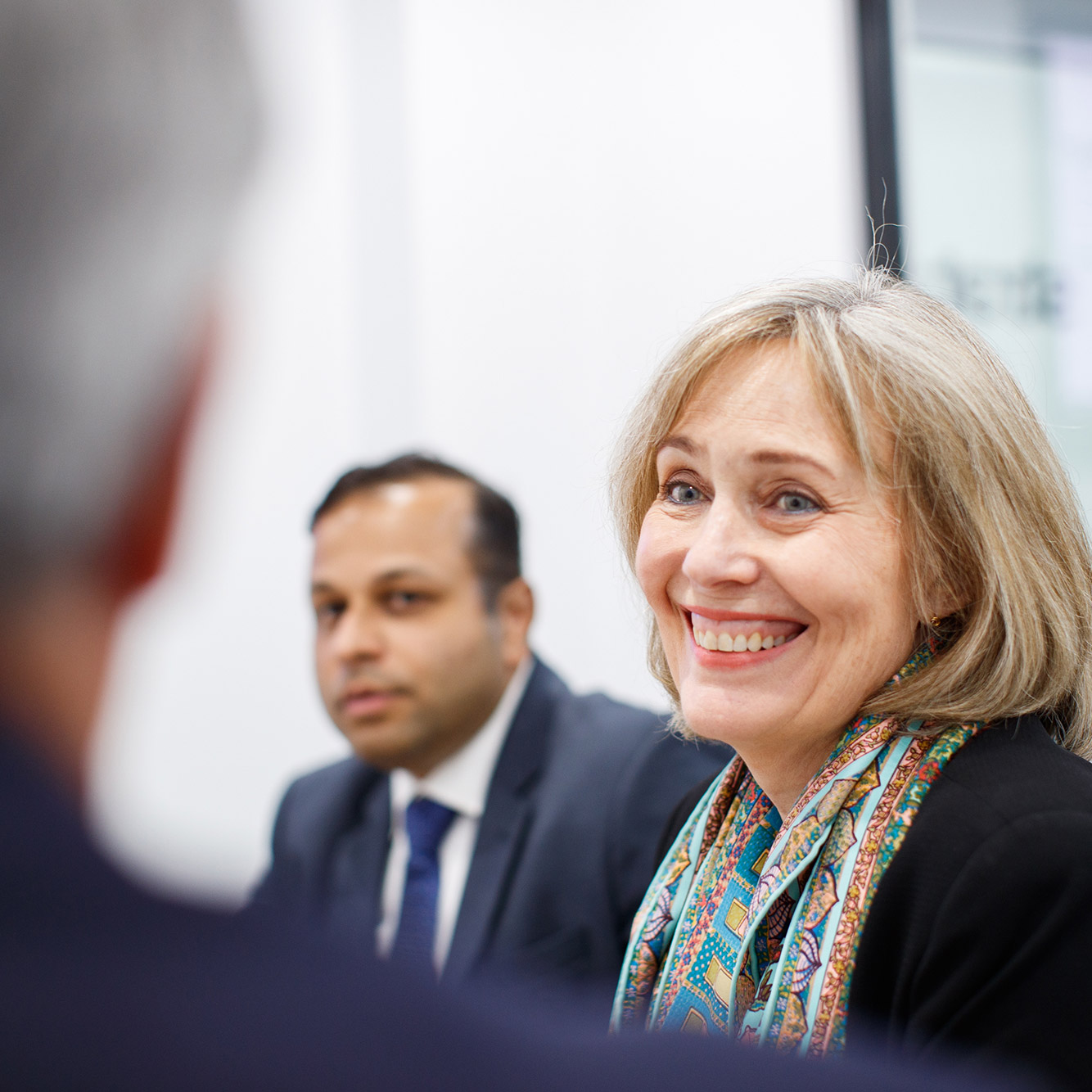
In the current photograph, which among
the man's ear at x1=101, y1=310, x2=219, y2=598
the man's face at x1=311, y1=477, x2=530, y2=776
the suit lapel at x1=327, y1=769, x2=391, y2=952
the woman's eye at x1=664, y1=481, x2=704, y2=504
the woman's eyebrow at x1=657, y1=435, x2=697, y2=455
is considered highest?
the woman's eyebrow at x1=657, y1=435, x2=697, y2=455

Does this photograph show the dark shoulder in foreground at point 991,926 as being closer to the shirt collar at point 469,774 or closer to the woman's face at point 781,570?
the woman's face at point 781,570

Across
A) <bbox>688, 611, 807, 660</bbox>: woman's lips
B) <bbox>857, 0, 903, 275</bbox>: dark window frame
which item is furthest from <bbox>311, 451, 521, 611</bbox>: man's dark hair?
<bbox>857, 0, 903, 275</bbox>: dark window frame

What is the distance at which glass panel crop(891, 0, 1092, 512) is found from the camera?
3.33m

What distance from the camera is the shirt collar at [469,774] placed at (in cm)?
221

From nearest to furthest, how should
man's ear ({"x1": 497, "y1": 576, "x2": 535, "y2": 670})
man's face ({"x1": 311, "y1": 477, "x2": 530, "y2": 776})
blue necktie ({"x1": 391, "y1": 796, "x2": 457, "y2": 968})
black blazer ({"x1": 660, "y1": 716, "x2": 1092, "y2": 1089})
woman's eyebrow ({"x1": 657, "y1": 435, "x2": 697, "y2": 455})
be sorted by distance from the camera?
black blazer ({"x1": 660, "y1": 716, "x2": 1092, "y2": 1089})
woman's eyebrow ({"x1": 657, "y1": 435, "x2": 697, "y2": 455})
blue necktie ({"x1": 391, "y1": 796, "x2": 457, "y2": 968})
man's face ({"x1": 311, "y1": 477, "x2": 530, "y2": 776})
man's ear ({"x1": 497, "y1": 576, "x2": 535, "y2": 670})

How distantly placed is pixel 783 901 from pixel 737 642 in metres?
0.28

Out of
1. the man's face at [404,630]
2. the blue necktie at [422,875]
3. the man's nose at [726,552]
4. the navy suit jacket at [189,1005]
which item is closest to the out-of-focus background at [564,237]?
the man's face at [404,630]

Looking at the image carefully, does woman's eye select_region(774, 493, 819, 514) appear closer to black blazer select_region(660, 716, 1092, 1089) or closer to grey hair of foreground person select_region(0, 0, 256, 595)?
black blazer select_region(660, 716, 1092, 1089)

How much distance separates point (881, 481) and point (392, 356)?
2.38m

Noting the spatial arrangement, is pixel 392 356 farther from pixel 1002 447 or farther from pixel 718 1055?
pixel 718 1055

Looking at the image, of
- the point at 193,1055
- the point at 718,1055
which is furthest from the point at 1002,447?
the point at 193,1055

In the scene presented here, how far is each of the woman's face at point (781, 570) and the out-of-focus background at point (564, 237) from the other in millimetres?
1928

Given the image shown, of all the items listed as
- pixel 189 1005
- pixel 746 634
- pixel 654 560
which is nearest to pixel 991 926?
pixel 746 634

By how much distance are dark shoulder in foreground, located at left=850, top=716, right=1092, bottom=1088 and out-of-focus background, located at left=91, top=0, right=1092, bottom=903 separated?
2167mm
